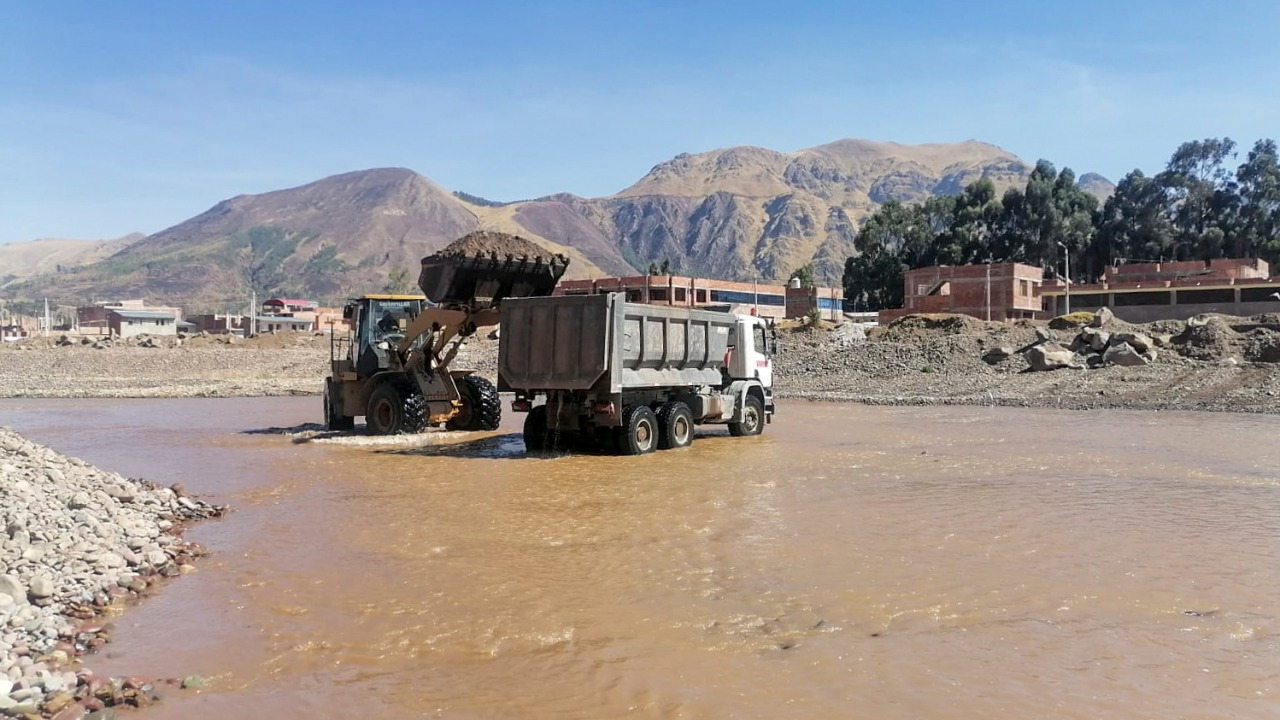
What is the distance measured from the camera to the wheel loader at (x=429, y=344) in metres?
18.2

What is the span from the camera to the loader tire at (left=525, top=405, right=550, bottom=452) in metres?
17.1

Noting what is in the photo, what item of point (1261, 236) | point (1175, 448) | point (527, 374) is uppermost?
point (1261, 236)

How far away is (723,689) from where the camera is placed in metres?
5.52

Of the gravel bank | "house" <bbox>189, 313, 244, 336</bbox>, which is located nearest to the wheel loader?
the gravel bank

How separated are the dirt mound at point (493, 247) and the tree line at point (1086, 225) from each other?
65.6 meters

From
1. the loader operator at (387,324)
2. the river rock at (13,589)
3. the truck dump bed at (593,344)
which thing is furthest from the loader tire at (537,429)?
the river rock at (13,589)

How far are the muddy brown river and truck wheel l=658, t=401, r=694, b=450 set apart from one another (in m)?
1.44

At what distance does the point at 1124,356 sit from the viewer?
3272 centimetres

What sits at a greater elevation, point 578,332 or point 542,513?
point 578,332

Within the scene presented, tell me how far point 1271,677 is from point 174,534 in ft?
30.7

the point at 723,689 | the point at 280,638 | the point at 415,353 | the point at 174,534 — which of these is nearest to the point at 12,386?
the point at 415,353

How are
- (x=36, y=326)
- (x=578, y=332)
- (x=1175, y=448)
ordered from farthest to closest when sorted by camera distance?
(x=36, y=326), (x=1175, y=448), (x=578, y=332)

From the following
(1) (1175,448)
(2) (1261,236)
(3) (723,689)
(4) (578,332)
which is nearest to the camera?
(3) (723,689)

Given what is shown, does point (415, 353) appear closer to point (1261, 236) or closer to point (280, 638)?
point (280, 638)
